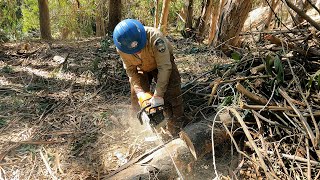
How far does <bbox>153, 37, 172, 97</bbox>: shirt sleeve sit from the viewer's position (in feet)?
9.69

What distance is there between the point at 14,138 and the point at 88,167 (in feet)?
3.69

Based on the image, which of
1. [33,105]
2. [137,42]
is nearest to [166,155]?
[137,42]

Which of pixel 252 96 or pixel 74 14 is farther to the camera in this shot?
pixel 74 14

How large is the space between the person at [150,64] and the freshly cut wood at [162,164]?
1.52ft

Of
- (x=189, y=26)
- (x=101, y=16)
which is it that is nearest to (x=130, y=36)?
(x=189, y=26)

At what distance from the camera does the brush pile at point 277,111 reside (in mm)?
2336

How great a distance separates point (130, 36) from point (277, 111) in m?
1.51

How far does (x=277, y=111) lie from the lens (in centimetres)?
262

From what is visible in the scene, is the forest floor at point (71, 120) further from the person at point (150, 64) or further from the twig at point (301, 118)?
the twig at point (301, 118)

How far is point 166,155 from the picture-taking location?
8.78 ft

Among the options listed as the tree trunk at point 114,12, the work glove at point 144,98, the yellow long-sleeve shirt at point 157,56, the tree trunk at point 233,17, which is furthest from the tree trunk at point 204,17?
the work glove at point 144,98

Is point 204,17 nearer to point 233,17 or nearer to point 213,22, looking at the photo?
point 213,22

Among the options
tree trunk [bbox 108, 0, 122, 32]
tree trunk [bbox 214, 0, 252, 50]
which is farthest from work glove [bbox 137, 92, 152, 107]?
tree trunk [bbox 108, 0, 122, 32]

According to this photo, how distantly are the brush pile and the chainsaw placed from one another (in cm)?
43
